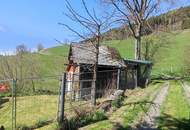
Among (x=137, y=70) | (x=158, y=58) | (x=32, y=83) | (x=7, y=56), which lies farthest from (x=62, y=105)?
(x=158, y=58)

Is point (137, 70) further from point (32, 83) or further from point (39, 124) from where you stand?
point (39, 124)

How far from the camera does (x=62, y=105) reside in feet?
37.5

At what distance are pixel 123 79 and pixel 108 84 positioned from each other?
5.21 metres

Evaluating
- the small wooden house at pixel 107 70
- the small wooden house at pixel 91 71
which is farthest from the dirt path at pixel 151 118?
the small wooden house at pixel 107 70

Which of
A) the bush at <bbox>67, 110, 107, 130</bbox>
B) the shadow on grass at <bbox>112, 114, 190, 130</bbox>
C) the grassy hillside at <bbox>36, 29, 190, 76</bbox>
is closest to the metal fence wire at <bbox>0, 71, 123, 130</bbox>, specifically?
the bush at <bbox>67, 110, 107, 130</bbox>

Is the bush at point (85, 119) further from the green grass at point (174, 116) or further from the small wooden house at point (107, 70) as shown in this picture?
the small wooden house at point (107, 70)

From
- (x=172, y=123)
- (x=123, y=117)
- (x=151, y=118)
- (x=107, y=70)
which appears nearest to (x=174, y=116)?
(x=151, y=118)

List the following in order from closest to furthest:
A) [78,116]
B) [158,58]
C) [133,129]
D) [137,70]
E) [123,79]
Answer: [133,129] → [78,116] → [123,79] → [137,70] → [158,58]

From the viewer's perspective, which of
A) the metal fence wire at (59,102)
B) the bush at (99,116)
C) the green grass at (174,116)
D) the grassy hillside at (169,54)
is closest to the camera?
the green grass at (174,116)

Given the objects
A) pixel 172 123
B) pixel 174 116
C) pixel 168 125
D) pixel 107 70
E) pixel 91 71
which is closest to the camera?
pixel 168 125

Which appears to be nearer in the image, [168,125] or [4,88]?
[168,125]

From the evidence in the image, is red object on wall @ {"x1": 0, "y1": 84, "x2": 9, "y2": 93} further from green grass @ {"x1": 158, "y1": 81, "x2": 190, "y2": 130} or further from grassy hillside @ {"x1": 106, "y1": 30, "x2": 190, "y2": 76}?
green grass @ {"x1": 158, "y1": 81, "x2": 190, "y2": 130}

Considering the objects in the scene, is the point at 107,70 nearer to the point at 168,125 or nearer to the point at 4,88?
the point at 168,125

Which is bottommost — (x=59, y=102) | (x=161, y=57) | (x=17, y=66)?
(x=59, y=102)
